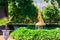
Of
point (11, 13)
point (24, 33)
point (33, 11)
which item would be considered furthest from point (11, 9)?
point (24, 33)

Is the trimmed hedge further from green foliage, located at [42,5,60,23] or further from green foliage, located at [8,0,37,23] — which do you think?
green foliage, located at [42,5,60,23]

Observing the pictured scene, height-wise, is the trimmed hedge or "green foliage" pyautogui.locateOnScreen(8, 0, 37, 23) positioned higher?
"green foliage" pyautogui.locateOnScreen(8, 0, 37, 23)

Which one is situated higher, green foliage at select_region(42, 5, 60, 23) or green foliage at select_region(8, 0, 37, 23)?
green foliage at select_region(8, 0, 37, 23)

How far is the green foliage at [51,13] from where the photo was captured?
2333 cm

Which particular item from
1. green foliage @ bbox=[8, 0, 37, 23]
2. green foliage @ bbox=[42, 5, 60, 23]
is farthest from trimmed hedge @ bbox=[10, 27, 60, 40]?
green foliage @ bbox=[42, 5, 60, 23]

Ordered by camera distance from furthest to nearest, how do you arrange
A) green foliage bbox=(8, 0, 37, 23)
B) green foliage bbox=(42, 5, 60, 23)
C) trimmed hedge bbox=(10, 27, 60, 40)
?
green foliage bbox=(42, 5, 60, 23) < green foliage bbox=(8, 0, 37, 23) < trimmed hedge bbox=(10, 27, 60, 40)

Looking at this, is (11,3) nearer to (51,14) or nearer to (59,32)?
(51,14)

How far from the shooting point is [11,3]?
2064cm

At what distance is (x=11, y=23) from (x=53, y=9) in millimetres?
4775

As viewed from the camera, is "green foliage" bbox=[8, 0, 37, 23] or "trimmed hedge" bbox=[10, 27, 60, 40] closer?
"trimmed hedge" bbox=[10, 27, 60, 40]

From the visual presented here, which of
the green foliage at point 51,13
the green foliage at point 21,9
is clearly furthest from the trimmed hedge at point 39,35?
the green foliage at point 51,13

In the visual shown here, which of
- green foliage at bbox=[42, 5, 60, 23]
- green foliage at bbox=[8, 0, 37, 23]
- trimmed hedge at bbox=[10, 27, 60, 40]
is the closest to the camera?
trimmed hedge at bbox=[10, 27, 60, 40]

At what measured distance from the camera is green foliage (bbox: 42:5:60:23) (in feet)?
76.5

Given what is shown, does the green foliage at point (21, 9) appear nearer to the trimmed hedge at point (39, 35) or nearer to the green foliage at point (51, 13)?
the green foliage at point (51, 13)
